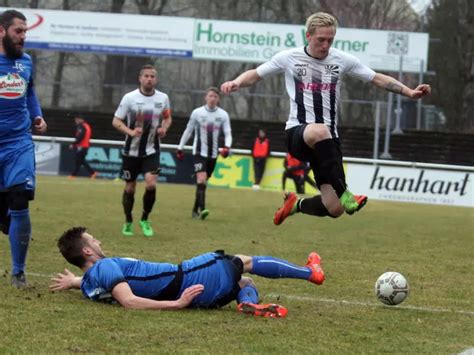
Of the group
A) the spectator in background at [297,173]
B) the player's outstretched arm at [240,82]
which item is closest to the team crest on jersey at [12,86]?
the player's outstretched arm at [240,82]

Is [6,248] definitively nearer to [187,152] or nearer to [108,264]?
[108,264]

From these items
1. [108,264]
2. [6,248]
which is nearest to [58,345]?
[108,264]

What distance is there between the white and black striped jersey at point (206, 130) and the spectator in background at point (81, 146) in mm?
11025

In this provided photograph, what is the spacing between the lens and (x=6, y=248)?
380 inches

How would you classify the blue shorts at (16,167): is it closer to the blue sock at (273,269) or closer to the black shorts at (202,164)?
the blue sock at (273,269)

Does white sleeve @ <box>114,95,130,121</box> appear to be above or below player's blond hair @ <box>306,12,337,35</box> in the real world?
below

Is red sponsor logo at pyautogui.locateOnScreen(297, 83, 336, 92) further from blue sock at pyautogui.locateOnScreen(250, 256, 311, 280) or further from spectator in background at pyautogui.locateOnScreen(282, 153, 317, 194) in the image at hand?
spectator in background at pyautogui.locateOnScreen(282, 153, 317, 194)

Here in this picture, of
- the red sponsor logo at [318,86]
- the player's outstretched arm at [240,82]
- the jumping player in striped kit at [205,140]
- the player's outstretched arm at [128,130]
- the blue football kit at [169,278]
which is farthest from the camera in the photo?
the jumping player in striped kit at [205,140]

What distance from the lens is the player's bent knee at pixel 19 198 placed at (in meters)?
7.03

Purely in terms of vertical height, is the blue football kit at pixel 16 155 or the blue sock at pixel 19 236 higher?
the blue football kit at pixel 16 155

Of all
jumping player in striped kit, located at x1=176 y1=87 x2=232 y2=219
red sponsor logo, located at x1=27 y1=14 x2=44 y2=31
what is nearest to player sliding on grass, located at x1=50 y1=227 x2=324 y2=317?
jumping player in striped kit, located at x1=176 y1=87 x2=232 y2=219

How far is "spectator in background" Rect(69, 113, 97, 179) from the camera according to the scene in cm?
2630

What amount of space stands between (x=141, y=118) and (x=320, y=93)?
14.8ft

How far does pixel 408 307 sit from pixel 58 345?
289 centimetres
